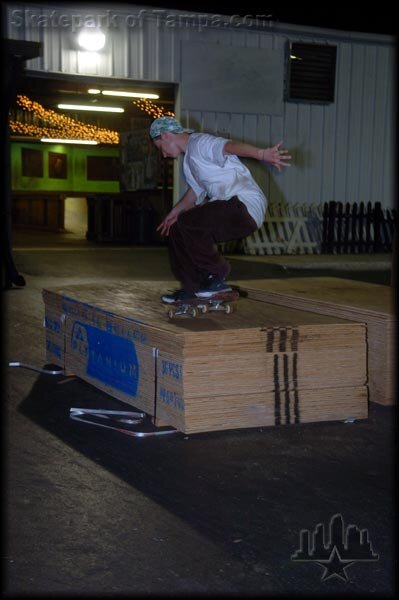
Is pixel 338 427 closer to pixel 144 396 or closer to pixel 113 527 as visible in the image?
pixel 144 396

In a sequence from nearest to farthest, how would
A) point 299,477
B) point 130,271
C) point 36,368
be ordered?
point 299,477
point 36,368
point 130,271

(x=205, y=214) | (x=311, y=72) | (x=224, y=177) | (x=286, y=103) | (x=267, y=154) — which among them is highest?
(x=311, y=72)

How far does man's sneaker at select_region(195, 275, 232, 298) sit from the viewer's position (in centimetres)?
687

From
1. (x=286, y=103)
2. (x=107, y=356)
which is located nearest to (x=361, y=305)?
(x=107, y=356)

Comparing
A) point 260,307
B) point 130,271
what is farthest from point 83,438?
point 130,271

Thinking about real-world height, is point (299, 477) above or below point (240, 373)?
below

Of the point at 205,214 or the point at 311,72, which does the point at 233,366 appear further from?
the point at 311,72

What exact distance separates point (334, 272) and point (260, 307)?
1180 cm

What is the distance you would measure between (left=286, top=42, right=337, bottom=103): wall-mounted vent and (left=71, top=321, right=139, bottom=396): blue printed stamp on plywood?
15.8 metres

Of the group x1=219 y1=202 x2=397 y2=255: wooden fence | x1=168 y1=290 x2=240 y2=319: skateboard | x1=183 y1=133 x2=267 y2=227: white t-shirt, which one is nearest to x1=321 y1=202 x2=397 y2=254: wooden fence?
x1=219 y1=202 x2=397 y2=255: wooden fence

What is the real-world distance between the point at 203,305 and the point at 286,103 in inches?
628

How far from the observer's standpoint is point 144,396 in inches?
229

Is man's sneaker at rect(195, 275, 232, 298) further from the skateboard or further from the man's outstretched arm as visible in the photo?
the man's outstretched arm

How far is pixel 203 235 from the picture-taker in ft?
22.5
